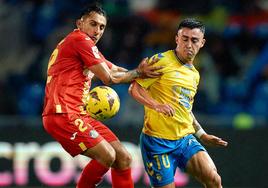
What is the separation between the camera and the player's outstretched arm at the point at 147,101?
7426mm

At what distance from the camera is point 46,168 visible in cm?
1170

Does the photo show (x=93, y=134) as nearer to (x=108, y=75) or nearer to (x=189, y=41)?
(x=108, y=75)

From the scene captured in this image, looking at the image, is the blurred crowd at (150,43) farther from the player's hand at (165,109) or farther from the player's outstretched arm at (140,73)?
the player's hand at (165,109)

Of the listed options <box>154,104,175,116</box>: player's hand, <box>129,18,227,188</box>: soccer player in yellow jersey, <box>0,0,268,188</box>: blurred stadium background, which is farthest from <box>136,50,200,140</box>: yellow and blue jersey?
<box>0,0,268,188</box>: blurred stadium background

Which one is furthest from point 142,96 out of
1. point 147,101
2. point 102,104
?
point 102,104

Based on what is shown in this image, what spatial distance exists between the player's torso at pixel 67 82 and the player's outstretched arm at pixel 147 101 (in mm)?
520

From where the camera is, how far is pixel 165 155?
7805 millimetres

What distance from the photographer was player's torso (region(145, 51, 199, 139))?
779cm

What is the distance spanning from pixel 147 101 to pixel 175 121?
0.40 meters

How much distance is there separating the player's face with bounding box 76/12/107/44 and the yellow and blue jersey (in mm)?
645

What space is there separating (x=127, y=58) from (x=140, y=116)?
1.26 metres

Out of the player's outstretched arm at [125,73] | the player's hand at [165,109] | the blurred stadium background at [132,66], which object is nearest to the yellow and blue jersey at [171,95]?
the player's outstretched arm at [125,73]

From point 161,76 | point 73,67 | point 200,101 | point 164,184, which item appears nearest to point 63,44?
point 73,67

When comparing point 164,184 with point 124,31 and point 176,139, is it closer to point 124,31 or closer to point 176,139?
point 176,139
